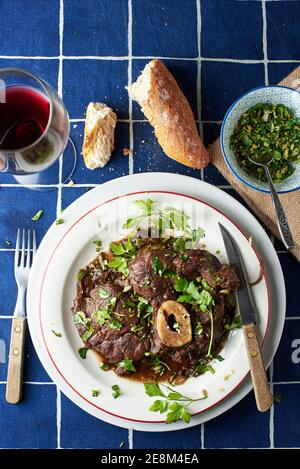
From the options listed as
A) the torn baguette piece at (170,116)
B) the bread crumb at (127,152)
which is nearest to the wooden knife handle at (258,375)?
the torn baguette piece at (170,116)

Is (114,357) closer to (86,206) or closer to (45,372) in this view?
(45,372)

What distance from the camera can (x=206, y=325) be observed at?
2.29m

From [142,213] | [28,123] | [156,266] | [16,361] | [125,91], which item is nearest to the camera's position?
[28,123]

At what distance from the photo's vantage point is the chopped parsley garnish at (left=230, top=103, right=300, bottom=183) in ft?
8.00

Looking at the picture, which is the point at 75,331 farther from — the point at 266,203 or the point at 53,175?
the point at 266,203

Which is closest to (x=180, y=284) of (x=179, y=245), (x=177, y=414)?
(x=179, y=245)

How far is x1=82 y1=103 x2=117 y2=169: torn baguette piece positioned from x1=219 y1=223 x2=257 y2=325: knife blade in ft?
2.02

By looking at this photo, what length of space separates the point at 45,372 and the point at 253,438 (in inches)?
39.4

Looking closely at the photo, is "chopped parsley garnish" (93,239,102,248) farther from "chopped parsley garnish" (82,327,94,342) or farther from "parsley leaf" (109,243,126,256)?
"chopped parsley garnish" (82,327,94,342)

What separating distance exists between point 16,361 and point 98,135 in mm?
1065

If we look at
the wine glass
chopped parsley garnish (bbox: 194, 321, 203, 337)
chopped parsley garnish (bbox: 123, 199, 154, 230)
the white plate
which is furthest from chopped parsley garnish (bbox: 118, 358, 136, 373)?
the wine glass

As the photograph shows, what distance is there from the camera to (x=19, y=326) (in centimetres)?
246

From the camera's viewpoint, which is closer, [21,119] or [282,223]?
[21,119]

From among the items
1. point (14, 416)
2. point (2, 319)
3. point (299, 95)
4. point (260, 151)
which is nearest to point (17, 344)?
point (2, 319)
